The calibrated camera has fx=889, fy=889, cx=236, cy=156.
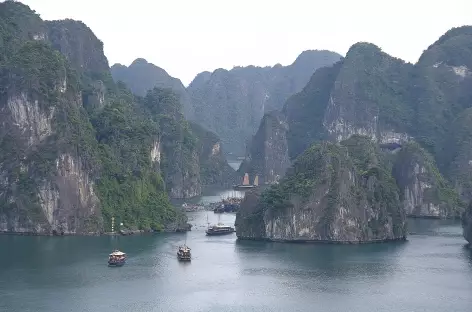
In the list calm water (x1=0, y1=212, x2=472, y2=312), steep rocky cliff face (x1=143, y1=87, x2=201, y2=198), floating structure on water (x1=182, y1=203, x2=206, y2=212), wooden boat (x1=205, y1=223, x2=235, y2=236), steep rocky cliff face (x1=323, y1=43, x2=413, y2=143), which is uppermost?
steep rocky cliff face (x1=323, y1=43, x2=413, y2=143)

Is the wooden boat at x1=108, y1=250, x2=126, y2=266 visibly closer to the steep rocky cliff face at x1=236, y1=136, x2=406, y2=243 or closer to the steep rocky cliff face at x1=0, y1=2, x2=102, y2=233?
the steep rocky cliff face at x1=0, y1=2, x2=102, y2=233

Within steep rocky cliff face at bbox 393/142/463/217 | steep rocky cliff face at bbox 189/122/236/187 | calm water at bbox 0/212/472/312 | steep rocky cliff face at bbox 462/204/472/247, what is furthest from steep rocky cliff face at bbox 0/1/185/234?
steep rocky cliff face at bbox 189/122/236/187

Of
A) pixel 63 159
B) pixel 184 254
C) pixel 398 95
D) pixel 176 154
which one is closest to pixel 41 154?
pixel 63 159

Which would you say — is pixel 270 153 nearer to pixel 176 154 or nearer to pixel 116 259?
pixel 176 154

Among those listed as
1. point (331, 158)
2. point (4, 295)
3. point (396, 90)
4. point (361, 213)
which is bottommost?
point (4, 295)

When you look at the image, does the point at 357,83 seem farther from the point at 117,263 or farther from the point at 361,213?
the point at 117,263

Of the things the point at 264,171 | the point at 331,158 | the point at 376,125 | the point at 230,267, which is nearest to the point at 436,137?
the point at 376,125
